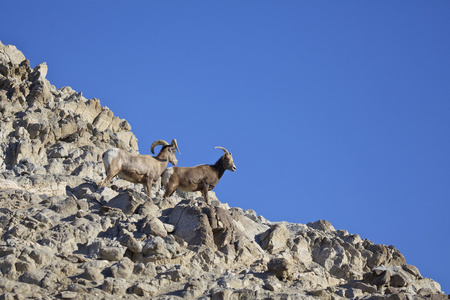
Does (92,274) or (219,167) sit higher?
(219,167)

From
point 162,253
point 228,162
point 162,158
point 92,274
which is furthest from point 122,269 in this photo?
point 228,162

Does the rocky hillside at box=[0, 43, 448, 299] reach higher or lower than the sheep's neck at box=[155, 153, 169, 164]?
lower

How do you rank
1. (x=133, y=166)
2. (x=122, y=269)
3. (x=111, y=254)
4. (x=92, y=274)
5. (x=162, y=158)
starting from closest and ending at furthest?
(x=92, y=274), (x=122, y=269), (x=111, y=254), (x=133, y=166), (x=162, y=158)

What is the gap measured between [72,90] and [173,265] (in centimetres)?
3135

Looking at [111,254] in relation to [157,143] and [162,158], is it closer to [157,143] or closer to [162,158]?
[162,158]

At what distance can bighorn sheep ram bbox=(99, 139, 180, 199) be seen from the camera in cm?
2394

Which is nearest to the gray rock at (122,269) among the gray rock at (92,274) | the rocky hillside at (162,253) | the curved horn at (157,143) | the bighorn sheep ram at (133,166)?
the rocky hillside at (162,253)

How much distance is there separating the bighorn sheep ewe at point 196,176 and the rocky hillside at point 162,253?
2261 millimetres

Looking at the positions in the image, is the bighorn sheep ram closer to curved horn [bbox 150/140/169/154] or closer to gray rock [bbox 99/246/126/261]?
curved horn [bbox 150/140/169/154]

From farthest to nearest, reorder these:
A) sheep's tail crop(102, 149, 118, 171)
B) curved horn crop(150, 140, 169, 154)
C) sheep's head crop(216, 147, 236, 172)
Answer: curved horn crop(150, 140, 169, 154), sheep's head crop(216, 147, 236, 172), sheep's tail crop(102, 149, 118, 171)

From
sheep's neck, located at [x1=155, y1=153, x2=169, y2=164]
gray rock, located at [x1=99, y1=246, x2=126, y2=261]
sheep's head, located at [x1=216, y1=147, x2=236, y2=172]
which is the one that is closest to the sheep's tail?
sheep's neck, located at [x1=155, y1=153, x2=169, y2=164]

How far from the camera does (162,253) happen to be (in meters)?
16.8

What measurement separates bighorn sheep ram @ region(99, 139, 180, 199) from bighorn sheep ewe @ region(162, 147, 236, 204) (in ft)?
1.73

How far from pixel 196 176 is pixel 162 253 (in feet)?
29.2
